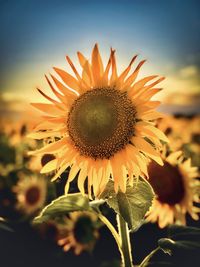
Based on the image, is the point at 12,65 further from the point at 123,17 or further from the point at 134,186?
the point at 134,186

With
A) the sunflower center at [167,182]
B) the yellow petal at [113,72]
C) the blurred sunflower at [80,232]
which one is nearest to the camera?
the yellow petal at [113,72]

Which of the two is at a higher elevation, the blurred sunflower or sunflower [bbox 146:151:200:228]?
sunflower [bbox 146:151:200:228]

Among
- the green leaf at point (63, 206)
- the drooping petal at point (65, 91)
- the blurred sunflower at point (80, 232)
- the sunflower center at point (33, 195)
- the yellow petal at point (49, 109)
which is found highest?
the drooping petal at point (65, 91)

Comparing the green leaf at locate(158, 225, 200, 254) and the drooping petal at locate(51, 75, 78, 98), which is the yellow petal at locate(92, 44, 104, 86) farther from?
the green leaf at locate(158, 225, 200, 254)

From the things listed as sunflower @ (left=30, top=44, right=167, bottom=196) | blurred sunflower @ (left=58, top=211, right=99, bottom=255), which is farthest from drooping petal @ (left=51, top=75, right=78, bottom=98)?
blurred sunflower @ (left=58, top=211, right=99, bottom=255)

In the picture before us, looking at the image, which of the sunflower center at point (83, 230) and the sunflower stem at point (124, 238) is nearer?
the sunflower stem at point (124, 238)

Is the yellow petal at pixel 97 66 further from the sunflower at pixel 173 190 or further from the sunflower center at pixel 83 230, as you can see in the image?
the sunflower center at pixel 83 230

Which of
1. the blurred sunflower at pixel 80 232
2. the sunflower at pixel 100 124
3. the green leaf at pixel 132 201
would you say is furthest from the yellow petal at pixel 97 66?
the blurred sunflower at pixel 80 232
